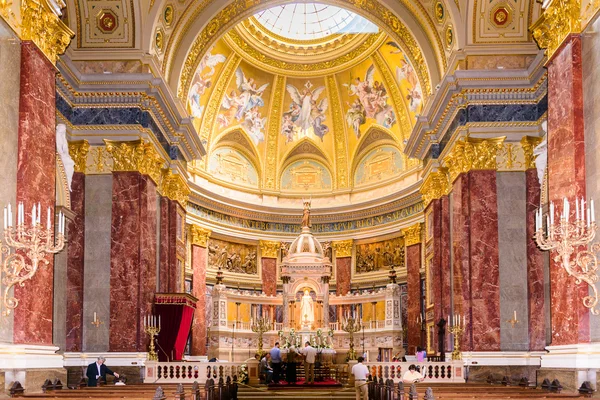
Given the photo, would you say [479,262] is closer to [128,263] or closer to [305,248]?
[128,263]

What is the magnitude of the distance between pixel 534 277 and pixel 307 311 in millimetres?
14292

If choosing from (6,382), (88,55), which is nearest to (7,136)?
(6,382)

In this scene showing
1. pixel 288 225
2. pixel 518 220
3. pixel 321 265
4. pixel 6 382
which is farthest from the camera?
pixel 288 225

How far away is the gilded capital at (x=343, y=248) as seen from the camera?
36656 millimetres

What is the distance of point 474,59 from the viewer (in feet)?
71.6

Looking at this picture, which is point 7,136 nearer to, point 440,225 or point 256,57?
point 440,225

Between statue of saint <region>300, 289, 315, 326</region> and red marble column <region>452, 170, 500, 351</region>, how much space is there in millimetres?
12417

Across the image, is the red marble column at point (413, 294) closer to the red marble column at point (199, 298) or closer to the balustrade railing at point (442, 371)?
the red marble column at point (199, 298)

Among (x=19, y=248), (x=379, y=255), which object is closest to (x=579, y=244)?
(x=19, y=248)

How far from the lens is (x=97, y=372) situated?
1808 cm

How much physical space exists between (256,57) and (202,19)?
1019 cm

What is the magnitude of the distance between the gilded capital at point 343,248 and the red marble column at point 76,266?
58.0 ft

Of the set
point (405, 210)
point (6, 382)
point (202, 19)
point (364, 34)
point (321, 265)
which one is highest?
point (364, 34)

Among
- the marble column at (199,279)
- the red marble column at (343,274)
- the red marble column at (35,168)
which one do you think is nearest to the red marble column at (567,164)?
the red marble column at (35,168)
